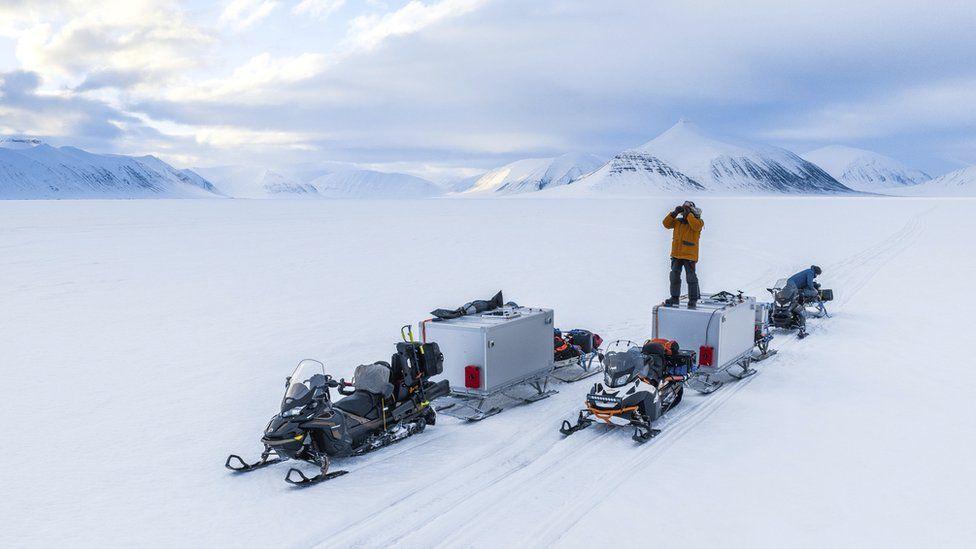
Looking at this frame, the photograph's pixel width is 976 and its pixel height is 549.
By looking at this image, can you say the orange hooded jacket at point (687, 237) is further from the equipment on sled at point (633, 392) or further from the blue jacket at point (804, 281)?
the blue jacket at point (804, 281)

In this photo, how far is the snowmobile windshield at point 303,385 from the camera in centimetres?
557

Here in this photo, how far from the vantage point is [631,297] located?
47.5 ft

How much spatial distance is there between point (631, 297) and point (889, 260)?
11.7 m

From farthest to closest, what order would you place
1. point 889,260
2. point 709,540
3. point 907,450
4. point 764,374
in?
1. point 889,260
2. point 764,374
3. point 907,450
4. point 709,540

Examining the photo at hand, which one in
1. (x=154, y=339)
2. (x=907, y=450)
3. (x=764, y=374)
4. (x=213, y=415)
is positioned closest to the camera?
(x=907, y=450)

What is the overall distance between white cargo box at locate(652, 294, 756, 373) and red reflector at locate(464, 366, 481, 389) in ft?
8.33

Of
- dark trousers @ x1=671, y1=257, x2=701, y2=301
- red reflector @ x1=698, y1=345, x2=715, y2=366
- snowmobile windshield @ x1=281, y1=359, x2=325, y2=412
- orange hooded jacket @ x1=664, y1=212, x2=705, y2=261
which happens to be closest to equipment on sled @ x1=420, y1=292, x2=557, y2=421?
snowmobile windshield @ x1=281, y1=359, x2=325, y2=412

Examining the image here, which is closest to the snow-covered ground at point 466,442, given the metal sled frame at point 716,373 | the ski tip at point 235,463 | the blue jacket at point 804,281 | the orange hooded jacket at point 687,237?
the ski tip at point 235,463

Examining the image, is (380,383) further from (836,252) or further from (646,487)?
(836,252)

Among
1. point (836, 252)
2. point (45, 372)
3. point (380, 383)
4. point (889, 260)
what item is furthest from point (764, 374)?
point (836, 252)

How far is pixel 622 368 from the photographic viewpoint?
263 inches

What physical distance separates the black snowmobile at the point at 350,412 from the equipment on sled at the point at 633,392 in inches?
59.2

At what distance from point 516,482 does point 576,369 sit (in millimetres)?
3971

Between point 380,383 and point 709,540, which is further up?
point 380,383
